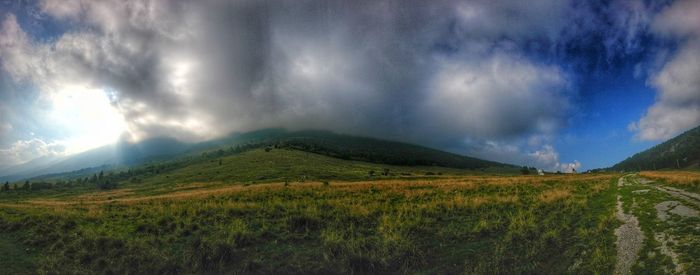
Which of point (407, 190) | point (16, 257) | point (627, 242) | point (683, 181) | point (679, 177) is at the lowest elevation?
point (679, 177)

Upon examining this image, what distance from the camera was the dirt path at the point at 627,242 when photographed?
1014 centimetres

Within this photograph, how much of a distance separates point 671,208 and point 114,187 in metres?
129

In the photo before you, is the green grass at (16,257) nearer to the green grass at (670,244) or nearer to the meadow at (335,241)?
the meadow at (335,241)

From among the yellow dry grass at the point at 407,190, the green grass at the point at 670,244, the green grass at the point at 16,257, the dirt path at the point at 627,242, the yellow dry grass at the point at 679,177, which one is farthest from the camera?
the yellow dry grass at the point at 679,177

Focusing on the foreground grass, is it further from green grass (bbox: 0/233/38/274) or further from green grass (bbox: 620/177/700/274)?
green grass (bbox: 620/177/700/274)

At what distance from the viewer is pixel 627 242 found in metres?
12.0

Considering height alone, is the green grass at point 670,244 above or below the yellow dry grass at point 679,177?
above

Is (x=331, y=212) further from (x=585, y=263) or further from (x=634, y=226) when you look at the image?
(x=634, y=226)

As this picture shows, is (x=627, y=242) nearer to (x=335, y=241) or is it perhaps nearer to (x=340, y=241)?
(x=340, y=241)

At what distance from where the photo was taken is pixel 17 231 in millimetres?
19484

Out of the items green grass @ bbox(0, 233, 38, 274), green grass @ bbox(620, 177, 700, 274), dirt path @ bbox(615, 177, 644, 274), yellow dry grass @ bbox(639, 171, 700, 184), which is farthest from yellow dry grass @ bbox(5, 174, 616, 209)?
green grass @ bbox(0, 233, 38, 274)

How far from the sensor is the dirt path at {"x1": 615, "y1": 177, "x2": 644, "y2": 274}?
10137 mm

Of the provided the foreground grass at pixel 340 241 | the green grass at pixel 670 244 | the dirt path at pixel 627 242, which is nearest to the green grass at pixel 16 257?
the foreground grass at pixel 340 241

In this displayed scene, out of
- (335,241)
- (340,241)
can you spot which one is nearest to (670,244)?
(340,241)
